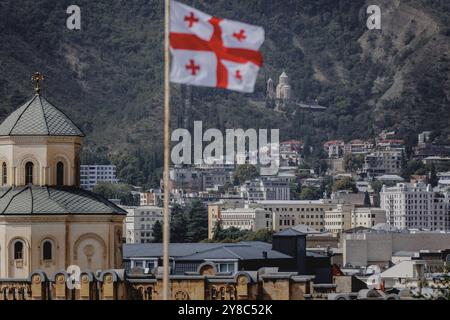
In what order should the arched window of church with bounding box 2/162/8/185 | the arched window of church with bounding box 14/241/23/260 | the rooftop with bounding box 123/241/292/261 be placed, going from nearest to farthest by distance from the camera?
1. the arched window of church with bounding box 14/241/23/260
2. the arched window of church with bounding box 2/162/8/185
3. the rooftop with bounding box 123/241/292/261

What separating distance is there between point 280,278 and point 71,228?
46.4 ft

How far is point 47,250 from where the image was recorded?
11856 centimetres

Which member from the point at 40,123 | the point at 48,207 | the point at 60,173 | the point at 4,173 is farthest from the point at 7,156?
the point at 48,207

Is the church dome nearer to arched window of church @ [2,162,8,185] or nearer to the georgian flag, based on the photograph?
arched window of church @ [2,162,8,185]

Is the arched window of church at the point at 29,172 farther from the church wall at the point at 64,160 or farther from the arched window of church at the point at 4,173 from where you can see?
the arched window of church at the point at 4,173

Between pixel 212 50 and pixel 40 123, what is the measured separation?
66.0 metres

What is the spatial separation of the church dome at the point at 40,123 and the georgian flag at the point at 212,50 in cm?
6453

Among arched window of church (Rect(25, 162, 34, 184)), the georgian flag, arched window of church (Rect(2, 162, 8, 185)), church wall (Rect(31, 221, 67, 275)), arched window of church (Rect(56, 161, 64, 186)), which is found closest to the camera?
the georgian flag

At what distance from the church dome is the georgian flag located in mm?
64533

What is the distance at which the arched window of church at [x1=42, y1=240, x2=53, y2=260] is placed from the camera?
118 meters

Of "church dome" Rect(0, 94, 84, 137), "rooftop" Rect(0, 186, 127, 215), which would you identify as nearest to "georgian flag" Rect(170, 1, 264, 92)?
"rooftop" Rect(0, 186, 127, 215)
